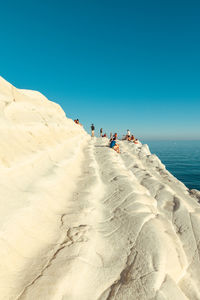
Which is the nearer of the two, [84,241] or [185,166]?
[84,241]

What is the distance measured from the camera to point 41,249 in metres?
1.91

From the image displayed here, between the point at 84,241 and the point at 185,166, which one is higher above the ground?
the point at 84,241

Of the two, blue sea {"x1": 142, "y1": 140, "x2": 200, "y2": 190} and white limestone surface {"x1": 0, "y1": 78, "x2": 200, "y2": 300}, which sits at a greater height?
white limestone surface {"x1": 0, "y1": 78, "x2": 200, "y2": 300}

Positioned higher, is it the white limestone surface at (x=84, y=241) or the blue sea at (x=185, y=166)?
the white limestone surface at (x=84, y=241)

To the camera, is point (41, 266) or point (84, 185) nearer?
point (41, 266)

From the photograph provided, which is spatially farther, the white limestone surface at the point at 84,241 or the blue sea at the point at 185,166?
the blue sea at the point at 185,166

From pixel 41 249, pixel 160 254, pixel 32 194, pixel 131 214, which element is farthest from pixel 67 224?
pixel 160 254

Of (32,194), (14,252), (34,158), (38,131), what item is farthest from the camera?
(38,131)

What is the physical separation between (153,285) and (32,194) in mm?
1980

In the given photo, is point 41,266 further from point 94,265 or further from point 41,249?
point 94,265

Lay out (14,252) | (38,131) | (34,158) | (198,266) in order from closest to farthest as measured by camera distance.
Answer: (14,252) → (198,266) → (34,158) → (38,131)

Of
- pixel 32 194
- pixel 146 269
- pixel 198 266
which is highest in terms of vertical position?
pixel 32 194

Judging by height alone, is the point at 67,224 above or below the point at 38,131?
below

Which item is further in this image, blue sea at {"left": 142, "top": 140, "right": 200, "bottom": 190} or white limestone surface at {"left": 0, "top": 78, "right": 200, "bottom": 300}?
blue sea at {"left": 142, "top": 140, "right": 200, "bottom": 190}
